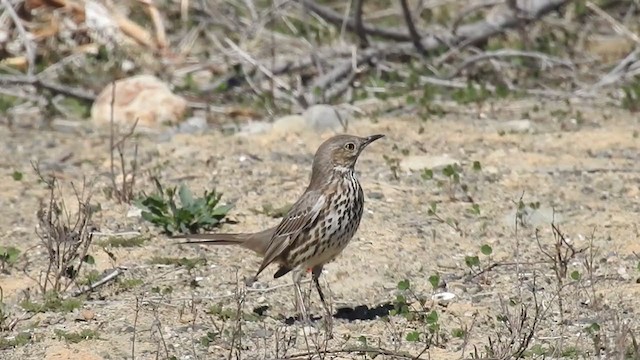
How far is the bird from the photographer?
23.7 ft

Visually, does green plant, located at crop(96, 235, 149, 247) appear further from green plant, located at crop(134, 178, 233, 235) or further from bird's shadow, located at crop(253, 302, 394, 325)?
bird's shadow, located at crop(253, 302, 394, 325)

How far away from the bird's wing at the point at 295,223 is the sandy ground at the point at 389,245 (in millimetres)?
319

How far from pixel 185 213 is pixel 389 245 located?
130 cm

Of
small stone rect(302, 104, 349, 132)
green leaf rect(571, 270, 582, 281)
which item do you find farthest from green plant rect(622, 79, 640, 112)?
green leaf rect(571, 270, 582, 281)

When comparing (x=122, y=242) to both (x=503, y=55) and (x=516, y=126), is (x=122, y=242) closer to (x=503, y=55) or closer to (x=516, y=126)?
(x=516, y=126)

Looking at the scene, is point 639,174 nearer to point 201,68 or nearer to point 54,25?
point 201,68

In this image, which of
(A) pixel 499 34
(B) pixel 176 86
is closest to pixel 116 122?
(B) pixel 176 86

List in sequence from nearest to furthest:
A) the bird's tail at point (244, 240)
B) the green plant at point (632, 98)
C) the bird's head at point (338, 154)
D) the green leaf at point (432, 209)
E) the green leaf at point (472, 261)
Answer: the bird's head at point (338, 154) → the bird's tail at point (244, 240) → the green leaf at point (472, 261) → the green leaf at point (432, 209) → the green plant at point (632, 98)

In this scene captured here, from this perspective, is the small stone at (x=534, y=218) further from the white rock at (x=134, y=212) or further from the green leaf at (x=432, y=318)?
the white rock at (x=134, y=212)

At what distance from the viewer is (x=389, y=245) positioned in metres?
8.35

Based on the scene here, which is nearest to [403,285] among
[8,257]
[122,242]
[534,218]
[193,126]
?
[534,218]

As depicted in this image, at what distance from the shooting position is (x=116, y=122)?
475 inches

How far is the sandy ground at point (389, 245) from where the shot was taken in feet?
22.6

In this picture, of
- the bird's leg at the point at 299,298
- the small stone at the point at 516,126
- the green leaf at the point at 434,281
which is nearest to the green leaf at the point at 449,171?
the small stone at the point at 516,126
